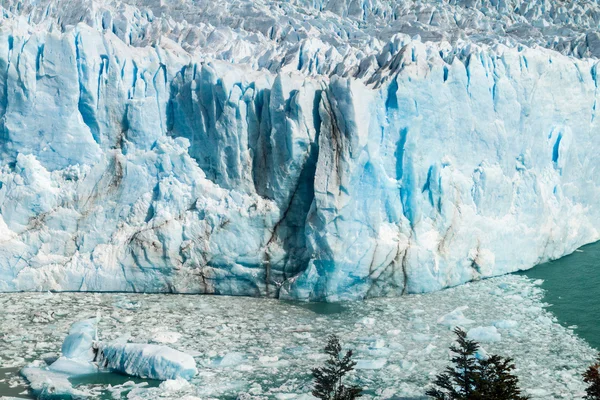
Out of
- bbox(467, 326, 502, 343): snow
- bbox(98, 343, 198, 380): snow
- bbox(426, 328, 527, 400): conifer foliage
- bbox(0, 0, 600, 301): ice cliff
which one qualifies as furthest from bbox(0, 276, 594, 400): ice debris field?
bbox(426, 328, 527, 400): conifer foliage

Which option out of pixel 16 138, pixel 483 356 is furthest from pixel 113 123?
pixel 483 356

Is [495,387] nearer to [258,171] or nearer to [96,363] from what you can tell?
[96,363]

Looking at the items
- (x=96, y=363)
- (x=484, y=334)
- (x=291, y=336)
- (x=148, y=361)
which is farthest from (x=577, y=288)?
(x=96, y=363)

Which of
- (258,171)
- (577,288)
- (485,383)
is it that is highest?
(258,171)

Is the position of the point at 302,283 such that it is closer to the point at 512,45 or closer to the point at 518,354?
the point at 518,354

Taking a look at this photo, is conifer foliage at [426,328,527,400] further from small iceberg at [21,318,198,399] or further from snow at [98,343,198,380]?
small iceberg at [21,318,198,399]

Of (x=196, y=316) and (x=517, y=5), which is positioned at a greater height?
(x=517, y=5)
